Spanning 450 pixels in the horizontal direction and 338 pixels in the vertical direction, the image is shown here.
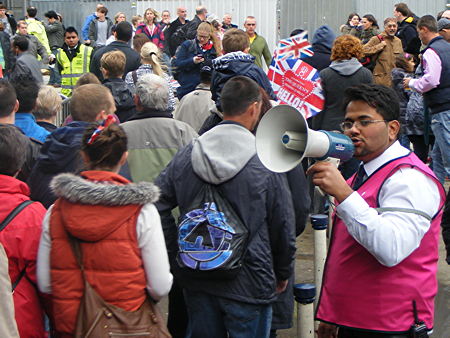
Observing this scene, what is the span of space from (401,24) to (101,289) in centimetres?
1117

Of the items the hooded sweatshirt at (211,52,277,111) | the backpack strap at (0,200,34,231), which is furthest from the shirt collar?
the hooded sweatshirt at (211,52,277,111)

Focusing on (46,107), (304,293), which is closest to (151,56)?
(46,107)

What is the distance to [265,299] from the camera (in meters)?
3.92

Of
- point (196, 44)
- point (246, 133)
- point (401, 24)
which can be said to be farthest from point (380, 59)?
point (246, 133)

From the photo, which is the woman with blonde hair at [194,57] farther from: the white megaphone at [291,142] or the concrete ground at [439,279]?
the white megaphone at [291,142]

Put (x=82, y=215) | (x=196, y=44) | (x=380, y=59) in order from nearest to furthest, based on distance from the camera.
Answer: (x=82, y=215) < (x=196, y=44) < (x=380, y=59)

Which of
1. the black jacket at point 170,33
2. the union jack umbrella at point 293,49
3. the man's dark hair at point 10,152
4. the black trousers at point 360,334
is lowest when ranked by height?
the black jacket at point 170,33

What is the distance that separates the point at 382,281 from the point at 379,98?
2.64 feet

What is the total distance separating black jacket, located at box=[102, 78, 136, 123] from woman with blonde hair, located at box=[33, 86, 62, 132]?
1.91m

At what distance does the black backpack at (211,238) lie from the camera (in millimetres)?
3764

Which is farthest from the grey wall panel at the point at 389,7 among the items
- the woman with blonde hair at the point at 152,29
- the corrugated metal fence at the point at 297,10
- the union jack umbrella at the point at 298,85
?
the union jack umbrella at the point at 298,85

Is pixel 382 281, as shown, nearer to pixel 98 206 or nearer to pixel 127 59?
pixel 98 206

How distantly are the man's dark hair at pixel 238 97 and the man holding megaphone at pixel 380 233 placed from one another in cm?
66

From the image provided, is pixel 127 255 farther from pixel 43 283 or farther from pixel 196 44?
pixel 196 44
